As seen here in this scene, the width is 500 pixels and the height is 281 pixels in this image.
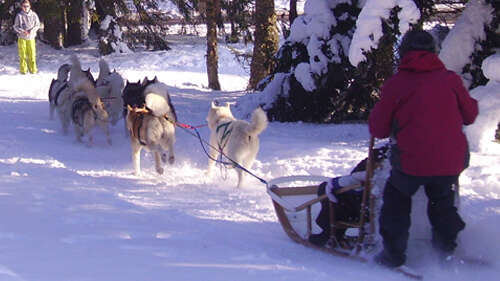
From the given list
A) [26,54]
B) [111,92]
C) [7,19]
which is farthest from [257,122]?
[7,19]

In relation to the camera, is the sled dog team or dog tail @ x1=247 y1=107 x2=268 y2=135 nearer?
dog tail @ x1=247 y1=107 x2=268 y2=135

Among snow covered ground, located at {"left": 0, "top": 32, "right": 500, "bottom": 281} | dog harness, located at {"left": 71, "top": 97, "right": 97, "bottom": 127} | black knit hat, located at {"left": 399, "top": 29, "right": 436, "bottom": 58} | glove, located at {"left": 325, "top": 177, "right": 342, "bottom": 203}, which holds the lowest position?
snow covered ground, located at {"left": 0, "top": 32, "right": 500, "bottom": 281}

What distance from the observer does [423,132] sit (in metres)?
3.54

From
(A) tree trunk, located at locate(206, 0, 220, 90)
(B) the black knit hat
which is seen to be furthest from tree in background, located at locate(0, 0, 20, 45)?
(B) the black knit hat

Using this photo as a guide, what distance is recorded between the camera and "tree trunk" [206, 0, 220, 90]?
51.1ft

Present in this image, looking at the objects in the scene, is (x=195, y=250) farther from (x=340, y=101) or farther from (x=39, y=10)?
(x=39, y=10)

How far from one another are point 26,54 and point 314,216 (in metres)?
14.8

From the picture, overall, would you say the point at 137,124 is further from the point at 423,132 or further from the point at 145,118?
the point at 423,132

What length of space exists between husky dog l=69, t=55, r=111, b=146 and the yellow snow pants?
8332 millimetres

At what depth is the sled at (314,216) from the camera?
13.3 feet

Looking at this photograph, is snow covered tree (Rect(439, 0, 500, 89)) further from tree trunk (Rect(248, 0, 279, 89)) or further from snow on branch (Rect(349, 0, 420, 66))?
tree trunk (Rect(248, 0, 279, 89))

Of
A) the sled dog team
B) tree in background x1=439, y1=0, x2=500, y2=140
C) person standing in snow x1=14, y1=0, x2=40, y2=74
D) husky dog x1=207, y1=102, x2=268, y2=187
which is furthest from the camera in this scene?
person standing in snow x1=14, y1=0, x2=40, y2=74

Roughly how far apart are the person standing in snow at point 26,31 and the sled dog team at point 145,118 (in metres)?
6.29

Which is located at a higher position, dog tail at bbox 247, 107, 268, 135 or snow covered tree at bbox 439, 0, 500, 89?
snow covered tree at bbox 439, 0, 500, 89
